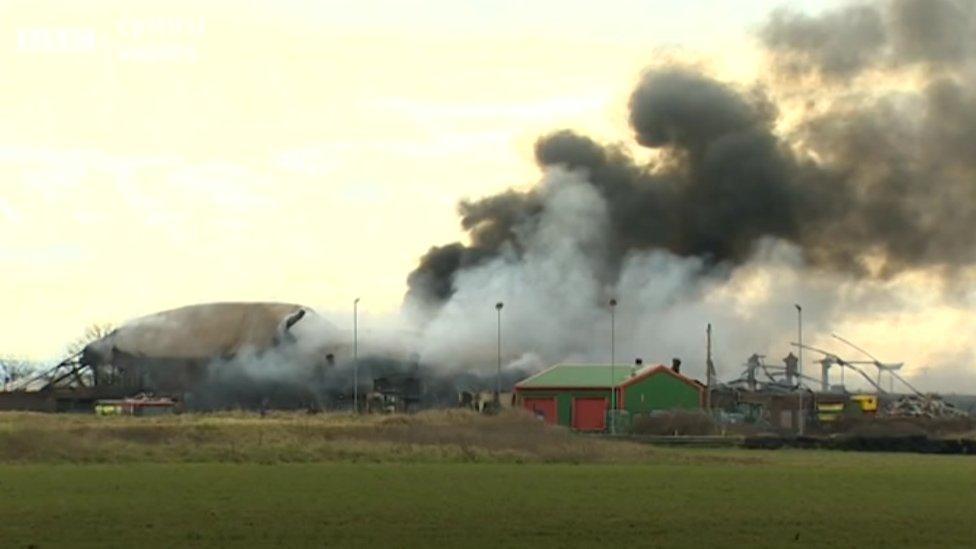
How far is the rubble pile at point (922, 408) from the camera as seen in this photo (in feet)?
451

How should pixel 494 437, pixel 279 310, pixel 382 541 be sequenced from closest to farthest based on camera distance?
pixel 382 541, pixel 494 437, pixel 279 310

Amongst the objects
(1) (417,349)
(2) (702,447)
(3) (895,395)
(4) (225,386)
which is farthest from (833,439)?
(3) (895,395)

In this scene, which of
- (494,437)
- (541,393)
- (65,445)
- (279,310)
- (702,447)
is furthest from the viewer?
(279,310)

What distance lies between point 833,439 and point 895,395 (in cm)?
6937

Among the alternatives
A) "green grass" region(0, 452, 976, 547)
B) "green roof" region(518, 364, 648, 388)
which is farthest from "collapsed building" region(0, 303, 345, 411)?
"green grass" region(0, 452, 976, 547)

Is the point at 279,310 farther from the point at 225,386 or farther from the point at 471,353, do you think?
the point at 471,353

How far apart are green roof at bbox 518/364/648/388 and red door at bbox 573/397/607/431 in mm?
1379

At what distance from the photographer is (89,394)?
13988cm

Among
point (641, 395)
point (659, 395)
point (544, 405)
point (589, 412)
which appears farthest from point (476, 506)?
point (659, 395)

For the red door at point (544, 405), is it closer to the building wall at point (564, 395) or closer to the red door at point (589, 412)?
the building wall at point (564, 395)

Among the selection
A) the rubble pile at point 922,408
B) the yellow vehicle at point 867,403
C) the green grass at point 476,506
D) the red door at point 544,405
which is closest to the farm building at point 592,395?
the red door at point 544,405

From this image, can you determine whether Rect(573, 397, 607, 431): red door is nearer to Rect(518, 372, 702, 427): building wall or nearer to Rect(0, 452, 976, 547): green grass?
Rect(518, 372, 702, 427): building wall

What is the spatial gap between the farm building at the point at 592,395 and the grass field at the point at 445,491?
1478 inches

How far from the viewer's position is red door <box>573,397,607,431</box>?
123625 mm
